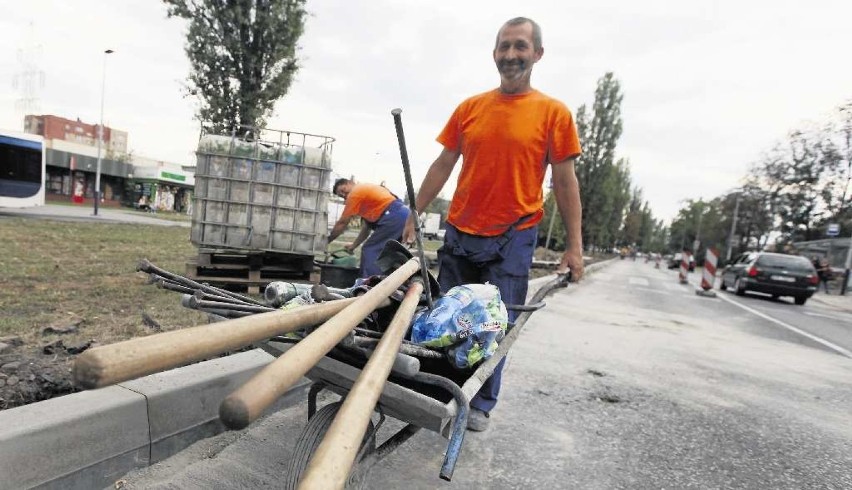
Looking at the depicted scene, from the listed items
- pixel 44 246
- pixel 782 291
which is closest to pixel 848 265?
pixel 782 291

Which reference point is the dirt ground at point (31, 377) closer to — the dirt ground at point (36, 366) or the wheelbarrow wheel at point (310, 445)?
the dirt ground at point (36, 366)

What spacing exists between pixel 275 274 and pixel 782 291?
46.9ft

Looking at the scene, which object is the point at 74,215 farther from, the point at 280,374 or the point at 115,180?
the point at 115,180

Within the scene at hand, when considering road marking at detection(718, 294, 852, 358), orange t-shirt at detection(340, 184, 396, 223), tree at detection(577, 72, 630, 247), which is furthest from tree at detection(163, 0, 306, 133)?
tree at detection(577, 72, 630, 247)

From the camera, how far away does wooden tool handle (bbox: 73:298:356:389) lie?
781mm

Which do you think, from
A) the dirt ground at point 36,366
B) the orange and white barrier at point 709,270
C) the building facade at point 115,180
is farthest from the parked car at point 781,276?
the building facade at point 115,180

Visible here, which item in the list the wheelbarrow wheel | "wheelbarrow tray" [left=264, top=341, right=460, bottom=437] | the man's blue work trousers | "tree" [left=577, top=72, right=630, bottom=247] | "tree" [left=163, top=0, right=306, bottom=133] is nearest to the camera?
"wheelbarrow tray" [left=264, top=341, right=460, bottom=437]

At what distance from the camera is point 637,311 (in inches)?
347

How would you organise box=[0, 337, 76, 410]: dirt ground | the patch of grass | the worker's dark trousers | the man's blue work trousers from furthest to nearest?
the man's blue work trousers, the patch of grass, the worker's dark trousers, box=[0, 337, 76, 410]: dirt ground

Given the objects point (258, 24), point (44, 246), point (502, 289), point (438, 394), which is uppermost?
point (258, 24)

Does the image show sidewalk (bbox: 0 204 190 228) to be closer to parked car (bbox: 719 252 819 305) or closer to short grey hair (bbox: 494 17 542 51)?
short grey hair (bbox: 494 17 542 51)

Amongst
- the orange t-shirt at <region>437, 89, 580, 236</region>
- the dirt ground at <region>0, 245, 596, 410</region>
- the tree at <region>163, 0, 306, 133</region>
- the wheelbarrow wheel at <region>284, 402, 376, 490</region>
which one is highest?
the tree at <region>163, 0, 306, 133</region>

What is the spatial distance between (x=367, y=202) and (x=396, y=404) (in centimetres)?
410

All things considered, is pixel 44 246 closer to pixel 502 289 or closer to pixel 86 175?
pixel 502 289
